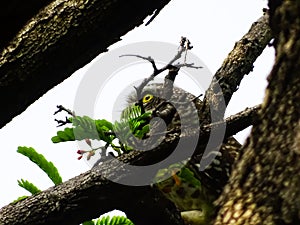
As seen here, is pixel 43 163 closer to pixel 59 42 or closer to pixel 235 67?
pixel 235 67

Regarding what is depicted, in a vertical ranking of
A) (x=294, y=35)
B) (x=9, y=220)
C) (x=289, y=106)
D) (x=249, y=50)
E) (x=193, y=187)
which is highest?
(x=249, y=50)

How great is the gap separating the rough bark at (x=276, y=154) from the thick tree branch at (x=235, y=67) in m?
2.62

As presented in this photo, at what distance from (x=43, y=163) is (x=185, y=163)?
80 centimetres

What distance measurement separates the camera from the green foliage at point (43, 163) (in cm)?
393

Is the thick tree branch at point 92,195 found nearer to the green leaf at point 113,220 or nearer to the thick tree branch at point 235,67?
the green leaf at point 113,220

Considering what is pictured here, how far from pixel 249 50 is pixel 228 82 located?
28cm

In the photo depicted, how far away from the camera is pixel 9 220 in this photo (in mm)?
3322

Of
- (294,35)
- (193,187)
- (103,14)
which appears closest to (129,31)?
(103,14)

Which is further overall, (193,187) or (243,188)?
(193,187)

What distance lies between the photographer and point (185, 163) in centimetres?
362

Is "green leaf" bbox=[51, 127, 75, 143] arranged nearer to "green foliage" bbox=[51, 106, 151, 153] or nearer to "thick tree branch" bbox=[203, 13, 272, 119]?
"green foliage" bbox=[51, 106, 151, 153]

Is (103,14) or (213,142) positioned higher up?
(103,14)

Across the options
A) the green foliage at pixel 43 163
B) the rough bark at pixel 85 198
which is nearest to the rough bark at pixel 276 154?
the rough bark at pixel 85 198

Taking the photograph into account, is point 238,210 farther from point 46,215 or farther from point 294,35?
point 46,215
